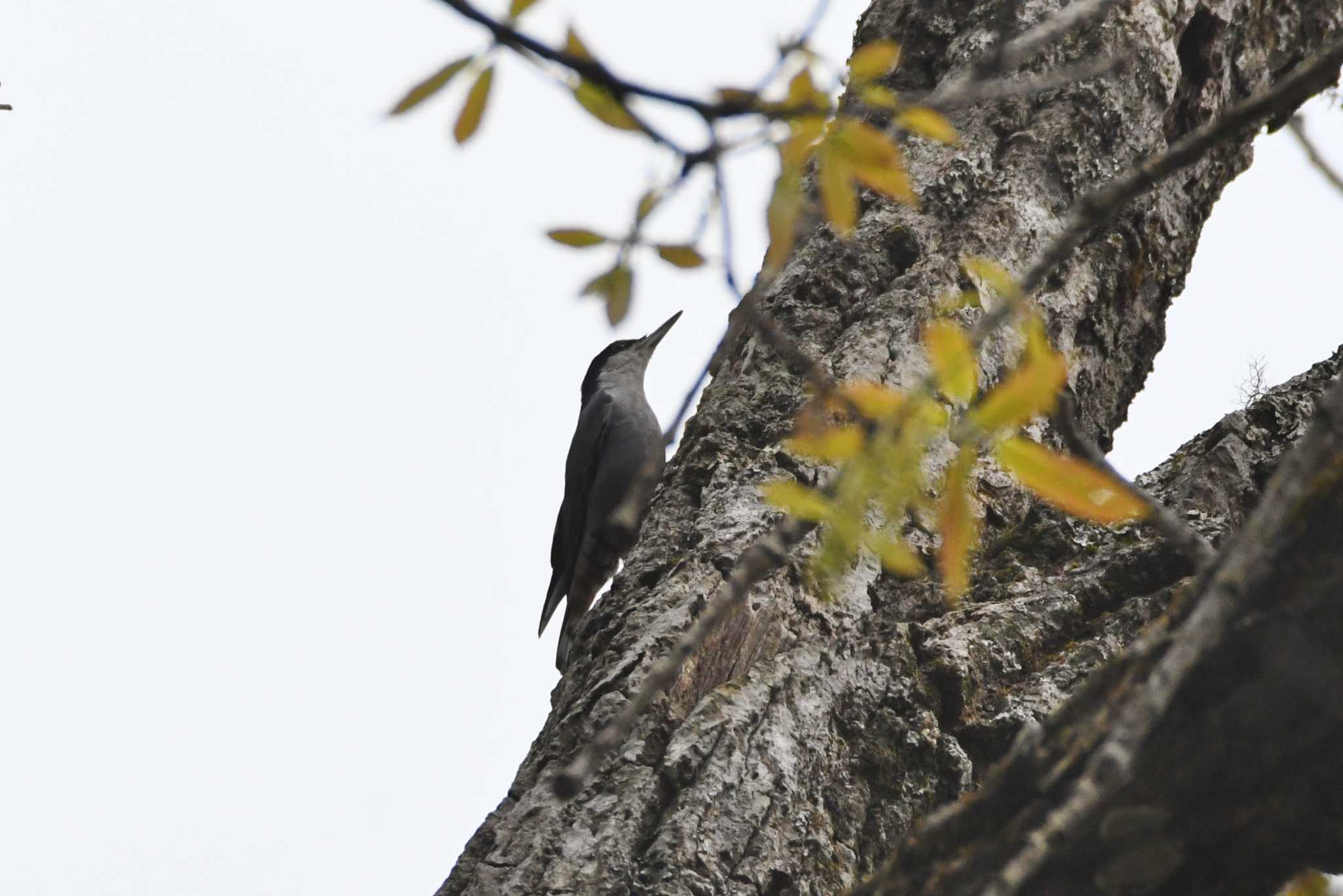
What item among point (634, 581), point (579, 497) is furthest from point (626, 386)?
point (634, 581)

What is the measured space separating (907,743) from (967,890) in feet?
3.83

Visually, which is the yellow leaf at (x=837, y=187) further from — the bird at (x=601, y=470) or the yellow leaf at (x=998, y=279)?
the bird at (x=601, y=470)

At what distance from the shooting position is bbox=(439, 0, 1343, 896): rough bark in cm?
113

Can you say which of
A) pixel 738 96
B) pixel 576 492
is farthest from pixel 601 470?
pixel 738 96

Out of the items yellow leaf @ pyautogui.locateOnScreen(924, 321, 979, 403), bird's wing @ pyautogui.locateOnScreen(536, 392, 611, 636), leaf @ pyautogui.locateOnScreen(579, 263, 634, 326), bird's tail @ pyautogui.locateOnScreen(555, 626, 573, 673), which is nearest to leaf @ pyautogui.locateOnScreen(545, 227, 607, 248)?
leaf @ pyautogui.locateOnScreen(579, 263, 634, 326)

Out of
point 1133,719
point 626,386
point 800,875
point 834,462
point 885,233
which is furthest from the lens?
point 626,386

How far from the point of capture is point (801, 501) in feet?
3.81

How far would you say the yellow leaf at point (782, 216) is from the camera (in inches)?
50.2

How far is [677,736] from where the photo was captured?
2182 millimetres

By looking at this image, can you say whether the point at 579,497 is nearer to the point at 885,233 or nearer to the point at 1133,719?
the point at 885,233

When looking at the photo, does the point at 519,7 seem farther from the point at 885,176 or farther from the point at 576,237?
the point at 885,176

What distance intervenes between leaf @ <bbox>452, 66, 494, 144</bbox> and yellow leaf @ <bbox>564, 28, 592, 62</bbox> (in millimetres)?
135

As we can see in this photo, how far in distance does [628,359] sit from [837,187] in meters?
6.10

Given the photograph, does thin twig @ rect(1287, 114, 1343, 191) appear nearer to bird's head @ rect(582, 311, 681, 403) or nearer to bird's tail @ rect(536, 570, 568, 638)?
bird's tail @ rect(536, 570, 568, 638)
